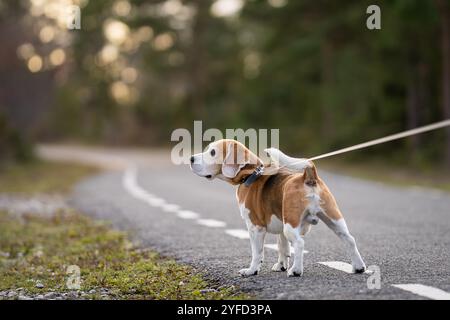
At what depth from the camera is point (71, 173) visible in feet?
93.8

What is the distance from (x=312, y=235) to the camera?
32.4ft

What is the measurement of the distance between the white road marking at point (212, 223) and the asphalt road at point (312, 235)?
0.6 inches

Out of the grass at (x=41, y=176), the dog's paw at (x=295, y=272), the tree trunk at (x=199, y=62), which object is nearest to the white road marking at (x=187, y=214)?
the dog's paw at (x=295, y=272)

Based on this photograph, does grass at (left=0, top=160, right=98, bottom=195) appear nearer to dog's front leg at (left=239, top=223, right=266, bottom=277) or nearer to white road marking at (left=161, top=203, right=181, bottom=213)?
white road marking at (left=161, top=203, right=181, bottom=213)

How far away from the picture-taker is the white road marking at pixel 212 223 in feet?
36.8

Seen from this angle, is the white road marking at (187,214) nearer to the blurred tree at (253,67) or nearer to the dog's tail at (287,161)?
the dog's tail at (287,161)

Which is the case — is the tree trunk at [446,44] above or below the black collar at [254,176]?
above

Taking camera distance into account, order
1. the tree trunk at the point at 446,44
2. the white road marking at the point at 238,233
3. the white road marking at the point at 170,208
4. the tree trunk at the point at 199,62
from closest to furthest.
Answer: the white road marking at the point at 238,233 → the white road marking at the point at 170,208 → the tree trunk at the point at 446,44 → the tree trunk at the point at 199,62

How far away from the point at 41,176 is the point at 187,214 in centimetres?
1561

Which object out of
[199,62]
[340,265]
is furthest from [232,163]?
[199,62]

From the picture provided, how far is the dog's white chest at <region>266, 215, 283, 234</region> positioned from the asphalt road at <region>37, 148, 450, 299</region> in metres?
0.40

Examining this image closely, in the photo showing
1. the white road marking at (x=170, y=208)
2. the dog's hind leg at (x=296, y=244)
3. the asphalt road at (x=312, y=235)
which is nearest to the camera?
the asphalt road at (x=312, y=235)

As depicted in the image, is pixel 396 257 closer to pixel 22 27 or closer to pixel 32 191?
pixel 32 191
